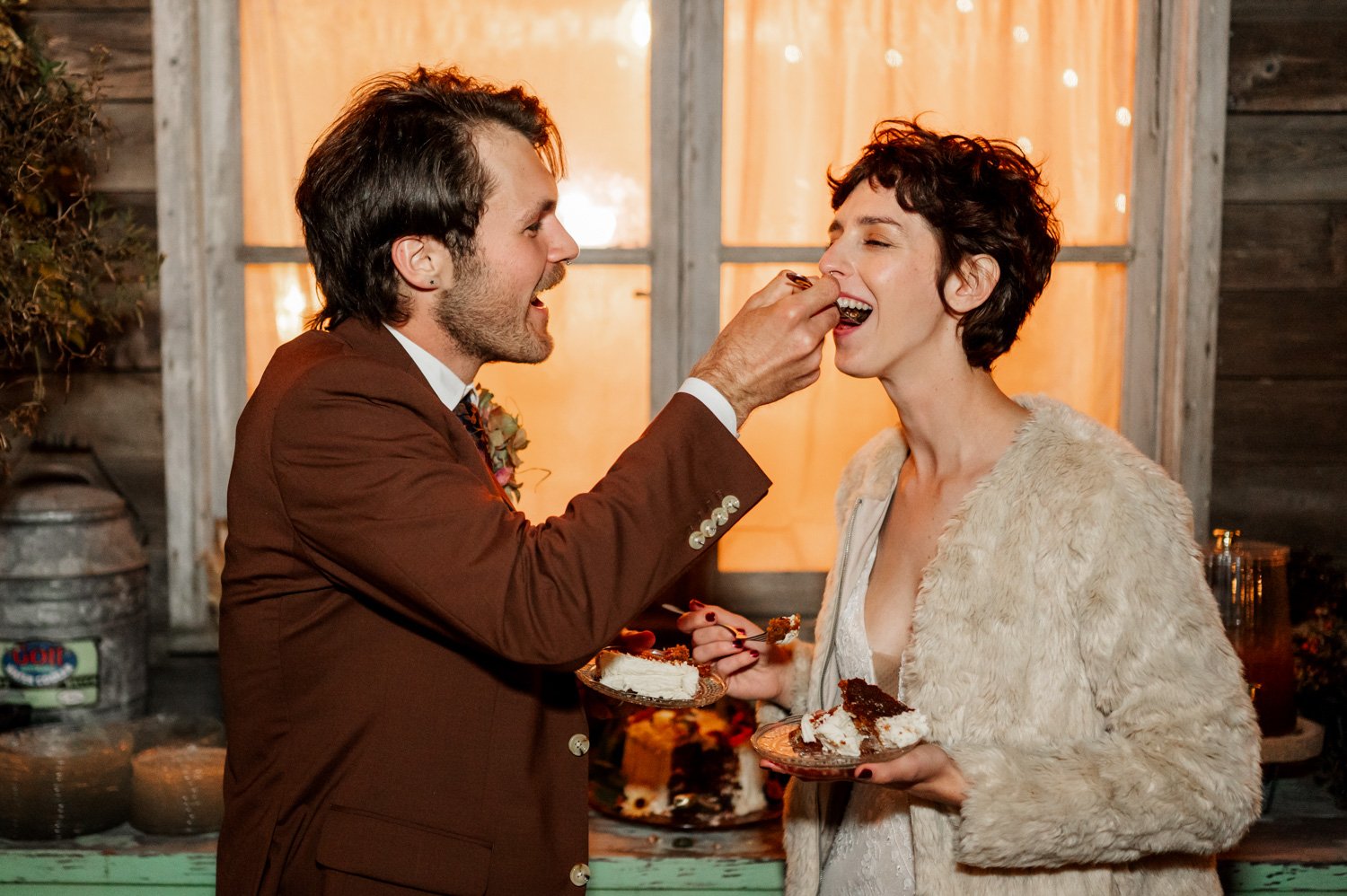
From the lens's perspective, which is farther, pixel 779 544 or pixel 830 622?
pixel 779 544

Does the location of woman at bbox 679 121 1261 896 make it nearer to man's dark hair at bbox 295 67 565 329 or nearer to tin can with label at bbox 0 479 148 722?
man's dark hair at bbox 295 67 565 329

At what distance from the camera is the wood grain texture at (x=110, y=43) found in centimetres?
280

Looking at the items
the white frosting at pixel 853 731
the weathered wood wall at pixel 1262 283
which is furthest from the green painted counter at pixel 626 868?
the white frosting at pixel 853 731

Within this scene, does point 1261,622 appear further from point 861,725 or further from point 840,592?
point 861,725

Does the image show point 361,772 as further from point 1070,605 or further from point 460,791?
point 1070,605

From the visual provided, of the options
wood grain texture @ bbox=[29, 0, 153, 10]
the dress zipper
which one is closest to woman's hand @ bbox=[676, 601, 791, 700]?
the dress zipper

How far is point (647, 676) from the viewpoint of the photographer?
1.88 metres

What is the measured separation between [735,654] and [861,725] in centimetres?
51

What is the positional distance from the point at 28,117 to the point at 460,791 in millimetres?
1744

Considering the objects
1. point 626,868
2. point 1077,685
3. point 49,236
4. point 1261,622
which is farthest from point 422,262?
point 1261,622

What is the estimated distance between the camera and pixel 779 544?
3.01m

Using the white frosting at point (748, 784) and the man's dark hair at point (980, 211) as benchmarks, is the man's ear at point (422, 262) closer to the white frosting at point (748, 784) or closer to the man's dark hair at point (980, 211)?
the man's dark hair at point (980, 211)

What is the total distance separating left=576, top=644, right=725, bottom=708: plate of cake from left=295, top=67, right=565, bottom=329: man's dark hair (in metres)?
0.64

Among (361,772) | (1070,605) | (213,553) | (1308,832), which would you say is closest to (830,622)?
(1070,605)
